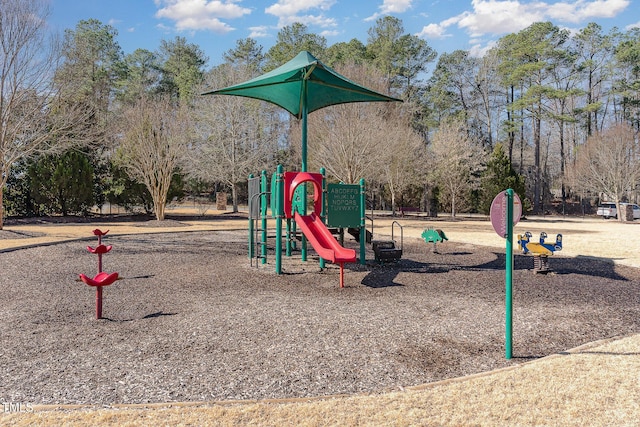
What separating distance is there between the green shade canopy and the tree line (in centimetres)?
943

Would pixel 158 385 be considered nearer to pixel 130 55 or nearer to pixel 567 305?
pixel 567 305

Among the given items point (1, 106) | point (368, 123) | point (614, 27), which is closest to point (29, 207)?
point (1, 106)

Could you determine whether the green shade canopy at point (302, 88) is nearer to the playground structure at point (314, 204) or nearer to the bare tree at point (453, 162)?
the playground structure at point (314, 204)

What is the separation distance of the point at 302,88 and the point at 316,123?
61.1ft

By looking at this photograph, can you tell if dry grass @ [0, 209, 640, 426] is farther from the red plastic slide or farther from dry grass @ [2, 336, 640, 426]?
the red plastic slide

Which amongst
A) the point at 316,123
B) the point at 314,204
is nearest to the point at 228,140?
the point at 316,123

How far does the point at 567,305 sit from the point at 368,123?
20675mm

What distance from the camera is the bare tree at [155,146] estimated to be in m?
21.7

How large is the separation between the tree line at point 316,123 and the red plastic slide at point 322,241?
1175cm

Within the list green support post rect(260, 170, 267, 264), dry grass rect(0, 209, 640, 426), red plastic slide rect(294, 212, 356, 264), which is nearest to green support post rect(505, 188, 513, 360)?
dry grass rect(0, 209, 640, 426)

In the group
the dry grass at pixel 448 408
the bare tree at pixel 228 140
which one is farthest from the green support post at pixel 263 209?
the bare tree at pixel 228 140

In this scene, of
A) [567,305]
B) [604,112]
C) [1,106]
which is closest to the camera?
[567,305]

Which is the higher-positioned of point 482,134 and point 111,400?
point 482,134

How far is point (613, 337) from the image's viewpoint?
4684 mm
